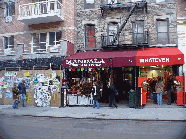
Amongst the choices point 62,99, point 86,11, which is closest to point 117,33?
point 86,11

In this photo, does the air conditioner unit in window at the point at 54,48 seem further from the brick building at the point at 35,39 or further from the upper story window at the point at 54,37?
the upper story window at the point at 54,37

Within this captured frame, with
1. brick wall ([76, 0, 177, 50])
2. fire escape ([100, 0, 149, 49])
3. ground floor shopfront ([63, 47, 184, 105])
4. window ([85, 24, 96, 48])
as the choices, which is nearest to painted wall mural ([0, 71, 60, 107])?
ground floor shopfront ([63, 47, 184, 105])

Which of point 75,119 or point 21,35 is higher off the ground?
point 21,35

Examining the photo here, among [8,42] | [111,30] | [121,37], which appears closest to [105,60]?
[121,37]

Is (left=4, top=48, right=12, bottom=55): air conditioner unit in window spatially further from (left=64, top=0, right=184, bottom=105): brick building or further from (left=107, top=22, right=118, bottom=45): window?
(left=107, top=22, right=118, bottom=45): window

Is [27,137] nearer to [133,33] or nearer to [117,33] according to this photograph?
[117,33]

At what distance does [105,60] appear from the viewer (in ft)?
41.5

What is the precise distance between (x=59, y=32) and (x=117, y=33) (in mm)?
4492

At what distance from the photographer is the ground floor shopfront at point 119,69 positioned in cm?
1213

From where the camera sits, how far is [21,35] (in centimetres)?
1622

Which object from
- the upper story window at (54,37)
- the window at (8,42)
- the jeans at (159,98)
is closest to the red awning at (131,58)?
the jeans at (159,98)

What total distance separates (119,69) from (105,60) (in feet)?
12.7

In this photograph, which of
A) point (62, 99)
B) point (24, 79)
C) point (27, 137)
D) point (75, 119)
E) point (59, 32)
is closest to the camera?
point (27, 137)

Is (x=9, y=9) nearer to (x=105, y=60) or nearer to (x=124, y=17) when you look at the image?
(x=124, y=17)
